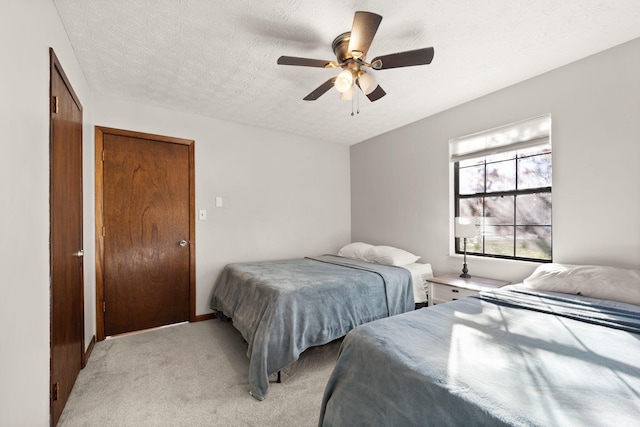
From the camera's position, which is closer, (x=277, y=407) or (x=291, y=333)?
(x=277, y=407)

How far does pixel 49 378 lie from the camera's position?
1518mm

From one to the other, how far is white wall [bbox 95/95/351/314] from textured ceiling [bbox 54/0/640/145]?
36cm

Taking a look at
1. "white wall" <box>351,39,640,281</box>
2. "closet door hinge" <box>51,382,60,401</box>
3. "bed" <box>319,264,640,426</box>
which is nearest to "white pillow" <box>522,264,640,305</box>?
"bed" <box>319,264,640,426</box>

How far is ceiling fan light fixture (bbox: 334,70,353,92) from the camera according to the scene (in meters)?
1.92

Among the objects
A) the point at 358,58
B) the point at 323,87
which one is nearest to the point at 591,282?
the point at 358,58

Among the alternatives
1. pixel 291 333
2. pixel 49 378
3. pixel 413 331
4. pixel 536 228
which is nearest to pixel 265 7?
pixel 413 331

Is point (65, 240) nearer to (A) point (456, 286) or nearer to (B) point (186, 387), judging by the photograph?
(B) point (186, 387)

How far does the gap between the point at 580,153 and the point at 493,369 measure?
224cm

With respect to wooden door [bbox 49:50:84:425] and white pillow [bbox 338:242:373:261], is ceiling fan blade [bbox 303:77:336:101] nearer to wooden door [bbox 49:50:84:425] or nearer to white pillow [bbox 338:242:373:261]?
wooden door [bbox 49:50:84:425]

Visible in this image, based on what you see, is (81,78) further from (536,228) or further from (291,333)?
(536,228)

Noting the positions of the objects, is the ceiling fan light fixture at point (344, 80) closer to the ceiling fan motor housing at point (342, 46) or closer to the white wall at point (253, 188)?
the ceiling fan motor housing at point (342, 46)

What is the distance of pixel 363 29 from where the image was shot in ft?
5.27

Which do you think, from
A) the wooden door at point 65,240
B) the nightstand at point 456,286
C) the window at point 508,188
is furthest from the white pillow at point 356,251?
the wooden door at point 65,240

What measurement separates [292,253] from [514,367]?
3275mm
